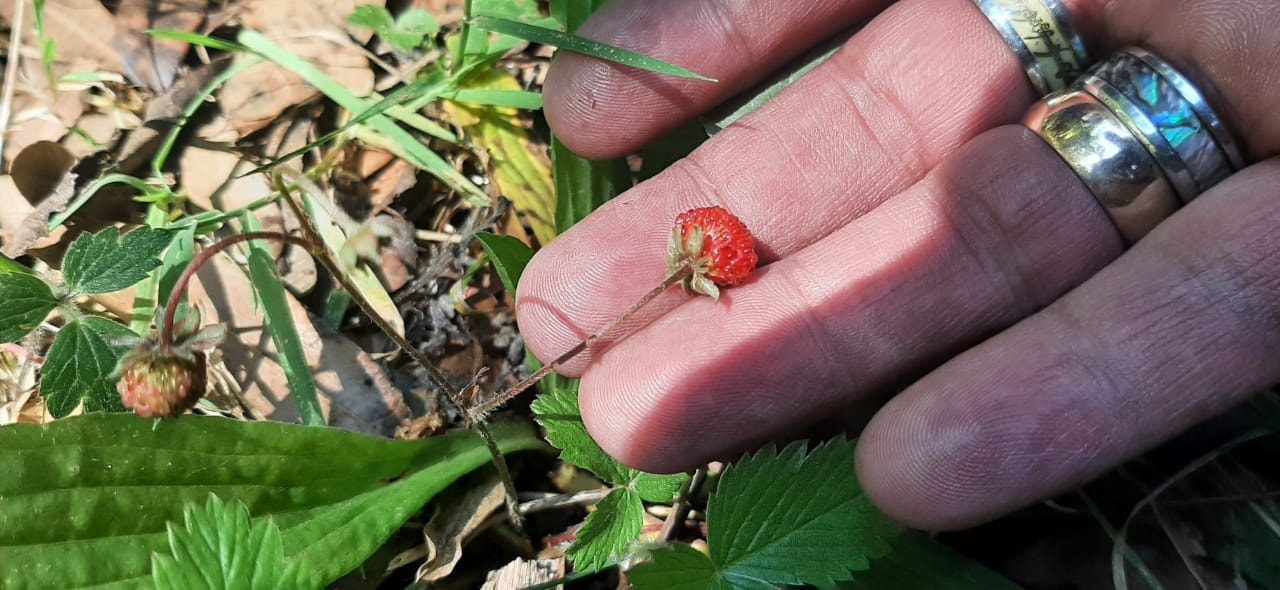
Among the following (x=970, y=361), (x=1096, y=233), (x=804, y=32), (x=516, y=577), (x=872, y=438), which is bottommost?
(x=516, y=577)

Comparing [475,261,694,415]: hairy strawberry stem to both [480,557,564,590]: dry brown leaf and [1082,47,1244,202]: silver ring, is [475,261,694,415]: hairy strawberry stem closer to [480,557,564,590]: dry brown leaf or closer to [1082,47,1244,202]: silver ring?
[480,557,564,590]: dry brown leaf

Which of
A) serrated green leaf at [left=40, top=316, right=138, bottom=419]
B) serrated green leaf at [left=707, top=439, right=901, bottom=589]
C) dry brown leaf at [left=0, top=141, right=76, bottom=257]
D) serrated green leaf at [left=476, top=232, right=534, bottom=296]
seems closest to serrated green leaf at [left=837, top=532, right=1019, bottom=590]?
serrated green leaf at [left=707, top=439, right=901, bottom=589]

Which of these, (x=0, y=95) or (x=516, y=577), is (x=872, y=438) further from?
(x=0, y=95)

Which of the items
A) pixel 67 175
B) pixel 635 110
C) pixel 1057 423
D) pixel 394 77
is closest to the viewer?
pixel 1057 423

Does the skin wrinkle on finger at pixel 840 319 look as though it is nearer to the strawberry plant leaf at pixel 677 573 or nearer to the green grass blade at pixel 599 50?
the strawberry plant leaf at pixel 677 573

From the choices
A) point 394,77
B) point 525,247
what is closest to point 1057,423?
point 525,247

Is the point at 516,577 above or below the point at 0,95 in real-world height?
below

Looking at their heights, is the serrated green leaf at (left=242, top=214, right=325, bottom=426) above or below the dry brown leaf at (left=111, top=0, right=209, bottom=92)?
below
